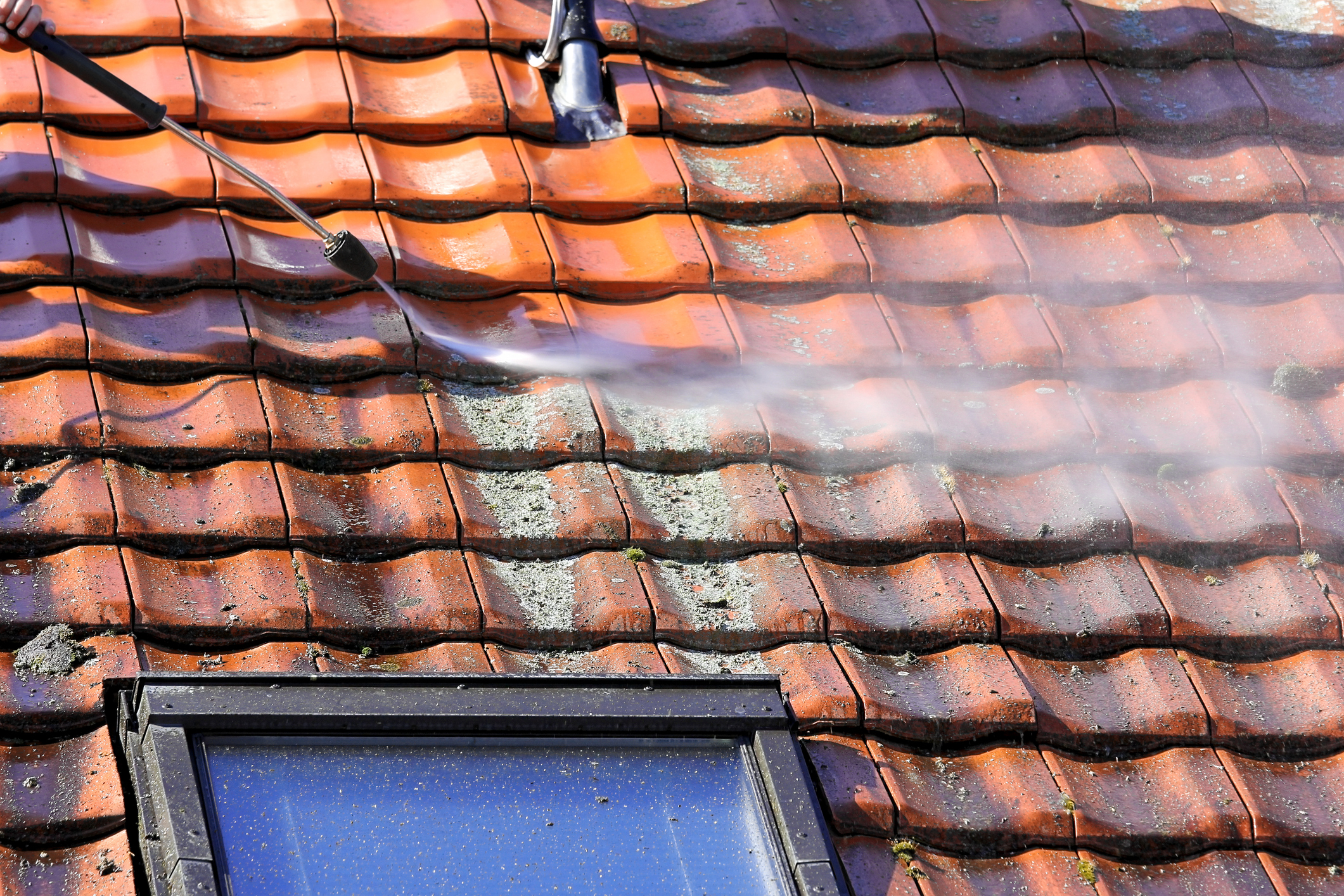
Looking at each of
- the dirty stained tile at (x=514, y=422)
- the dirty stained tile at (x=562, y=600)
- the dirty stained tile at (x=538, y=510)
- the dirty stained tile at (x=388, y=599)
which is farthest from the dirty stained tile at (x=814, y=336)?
the dirty stained tile at (x=388, y=599)

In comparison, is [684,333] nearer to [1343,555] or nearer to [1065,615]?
[1065,615]

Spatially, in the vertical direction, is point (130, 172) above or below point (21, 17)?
below

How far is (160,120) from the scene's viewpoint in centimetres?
290

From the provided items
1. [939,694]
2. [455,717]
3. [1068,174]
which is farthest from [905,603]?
[1068,174]

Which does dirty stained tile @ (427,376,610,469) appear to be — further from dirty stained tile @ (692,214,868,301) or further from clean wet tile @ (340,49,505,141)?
clean wet tile @ (340,49,505,141)

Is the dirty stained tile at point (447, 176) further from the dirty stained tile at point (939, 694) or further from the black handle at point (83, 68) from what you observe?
the dirty stained tile at point (939, 694)

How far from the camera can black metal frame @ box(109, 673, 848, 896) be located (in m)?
2.03

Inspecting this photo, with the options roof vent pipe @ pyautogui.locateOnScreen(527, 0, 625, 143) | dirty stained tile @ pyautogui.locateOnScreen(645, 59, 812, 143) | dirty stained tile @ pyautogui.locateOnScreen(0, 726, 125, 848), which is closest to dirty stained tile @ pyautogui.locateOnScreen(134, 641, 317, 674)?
dirty stained tile @ pyautogui.locateOnScreen(0, 726, 125, 848)

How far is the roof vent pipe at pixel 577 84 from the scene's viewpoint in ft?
10.8

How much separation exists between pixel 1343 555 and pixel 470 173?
2079mm

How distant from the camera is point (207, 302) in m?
2.79

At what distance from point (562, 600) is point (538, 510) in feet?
0.68

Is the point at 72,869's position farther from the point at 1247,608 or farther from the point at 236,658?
the point at 1247,608

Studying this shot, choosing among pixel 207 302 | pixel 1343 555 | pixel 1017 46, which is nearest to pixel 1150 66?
pixel 1017 46
